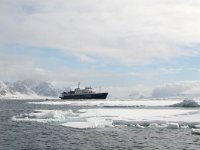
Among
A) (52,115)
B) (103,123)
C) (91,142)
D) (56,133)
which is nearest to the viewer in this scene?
(91,142)

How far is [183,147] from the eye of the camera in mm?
24203

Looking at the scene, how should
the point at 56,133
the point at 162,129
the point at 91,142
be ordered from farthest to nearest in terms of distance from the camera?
the point at 162,129 → the point at 56,133 → the point at 91,142

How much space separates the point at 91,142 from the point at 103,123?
9.89m

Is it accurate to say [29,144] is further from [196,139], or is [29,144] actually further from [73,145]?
[196,139]

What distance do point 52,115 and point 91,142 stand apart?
19276 mm

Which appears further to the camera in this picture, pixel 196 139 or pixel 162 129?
pixel 162 129

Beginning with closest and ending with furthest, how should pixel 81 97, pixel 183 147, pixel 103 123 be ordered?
pixel 183 147 < pixel 103 123 < pixel 81 97

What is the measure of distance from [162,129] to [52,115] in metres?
16.3

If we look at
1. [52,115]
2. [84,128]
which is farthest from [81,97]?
[84,128]

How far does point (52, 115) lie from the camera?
4481cm

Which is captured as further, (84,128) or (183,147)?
(84,128)

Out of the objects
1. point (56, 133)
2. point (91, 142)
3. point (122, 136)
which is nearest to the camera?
point (91, 142)

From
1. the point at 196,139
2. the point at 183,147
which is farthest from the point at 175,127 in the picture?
the point at 183,147

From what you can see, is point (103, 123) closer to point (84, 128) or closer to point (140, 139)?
point (84, 128)
